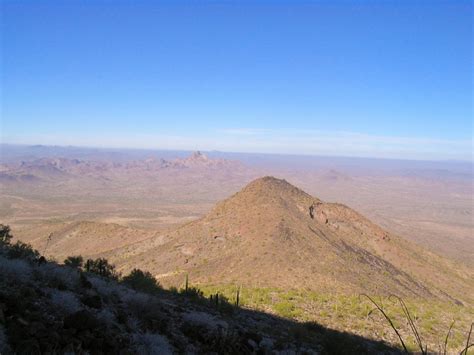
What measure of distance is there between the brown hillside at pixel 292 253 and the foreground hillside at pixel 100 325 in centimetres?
1318

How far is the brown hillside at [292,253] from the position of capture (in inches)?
1072

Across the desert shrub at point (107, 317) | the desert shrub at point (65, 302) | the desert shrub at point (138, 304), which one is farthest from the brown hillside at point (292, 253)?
the desert shrub at point (65, 302)

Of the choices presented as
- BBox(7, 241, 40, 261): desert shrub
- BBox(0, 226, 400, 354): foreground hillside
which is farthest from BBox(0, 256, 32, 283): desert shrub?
BBox(7, 241, 40, 261): desert shrub

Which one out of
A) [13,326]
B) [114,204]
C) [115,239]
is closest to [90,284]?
[13,326]

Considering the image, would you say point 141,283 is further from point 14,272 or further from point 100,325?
point 100,325

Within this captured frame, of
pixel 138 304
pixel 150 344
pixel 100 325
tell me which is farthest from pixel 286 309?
pixel 100 325

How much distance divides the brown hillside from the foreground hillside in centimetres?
1318

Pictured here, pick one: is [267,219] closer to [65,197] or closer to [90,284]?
[90,284]

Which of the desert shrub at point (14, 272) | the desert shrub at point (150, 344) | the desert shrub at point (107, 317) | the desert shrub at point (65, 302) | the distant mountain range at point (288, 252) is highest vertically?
the desert shrub at point (14, 272)

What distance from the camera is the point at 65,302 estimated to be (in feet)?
24.3

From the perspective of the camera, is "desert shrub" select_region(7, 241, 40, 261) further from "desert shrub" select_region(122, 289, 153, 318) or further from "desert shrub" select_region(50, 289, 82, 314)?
"desert shrub" select_region(50, 289, 82, 314)

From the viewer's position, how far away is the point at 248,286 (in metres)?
23.6

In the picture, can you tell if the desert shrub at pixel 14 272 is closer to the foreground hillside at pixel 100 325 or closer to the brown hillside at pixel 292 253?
the foreground hillside at pixel 100 325

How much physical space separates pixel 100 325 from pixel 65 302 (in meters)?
0.90
